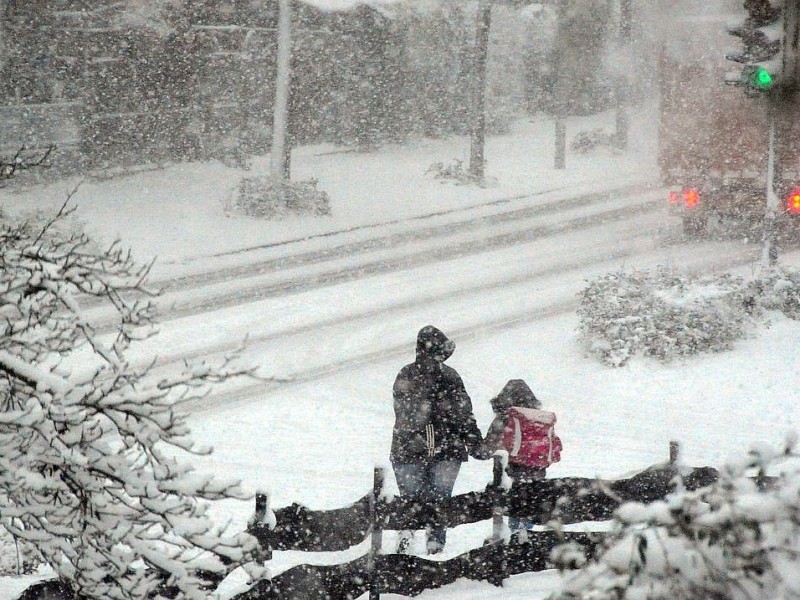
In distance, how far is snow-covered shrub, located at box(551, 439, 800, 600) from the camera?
2205 millimetres

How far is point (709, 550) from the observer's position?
227 centimetres

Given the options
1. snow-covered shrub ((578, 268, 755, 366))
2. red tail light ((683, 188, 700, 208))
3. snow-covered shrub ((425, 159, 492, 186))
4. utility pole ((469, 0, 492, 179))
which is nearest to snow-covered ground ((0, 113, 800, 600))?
snow-covered shrub ((578, 268, 755, 366))

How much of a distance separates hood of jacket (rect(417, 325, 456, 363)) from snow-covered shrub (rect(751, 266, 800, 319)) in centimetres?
601

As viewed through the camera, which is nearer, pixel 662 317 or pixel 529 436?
pixel 529 436

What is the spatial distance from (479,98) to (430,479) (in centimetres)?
1804

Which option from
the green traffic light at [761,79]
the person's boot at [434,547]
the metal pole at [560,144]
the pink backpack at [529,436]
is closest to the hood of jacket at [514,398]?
the pink backpack at [529,436]

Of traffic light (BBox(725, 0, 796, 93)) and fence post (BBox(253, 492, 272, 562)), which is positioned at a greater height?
traffic light (BBox(725, 0, 796, 93))

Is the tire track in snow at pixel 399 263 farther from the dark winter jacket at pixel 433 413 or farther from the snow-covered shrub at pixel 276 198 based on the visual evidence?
the dark winter jacket at pixel 433 413

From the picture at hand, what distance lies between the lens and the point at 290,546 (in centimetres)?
583

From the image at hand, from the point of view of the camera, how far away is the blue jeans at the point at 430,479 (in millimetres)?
7016

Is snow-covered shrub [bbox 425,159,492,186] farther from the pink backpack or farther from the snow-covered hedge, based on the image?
the pink backpack

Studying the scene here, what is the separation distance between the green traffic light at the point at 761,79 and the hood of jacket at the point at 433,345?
25.4 ft

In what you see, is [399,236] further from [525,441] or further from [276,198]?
[525,441]

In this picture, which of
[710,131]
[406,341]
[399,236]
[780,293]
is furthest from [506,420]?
[399,236]
